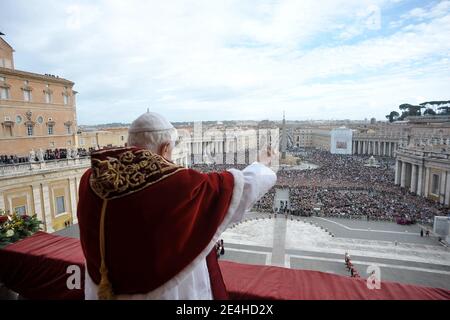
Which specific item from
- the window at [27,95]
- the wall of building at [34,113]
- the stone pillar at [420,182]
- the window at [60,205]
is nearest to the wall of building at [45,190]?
the window at [60,205]

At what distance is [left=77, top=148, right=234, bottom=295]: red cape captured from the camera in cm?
121

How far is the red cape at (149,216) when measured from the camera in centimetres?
121

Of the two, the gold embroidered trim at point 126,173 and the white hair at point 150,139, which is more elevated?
the white hair at point 150,139

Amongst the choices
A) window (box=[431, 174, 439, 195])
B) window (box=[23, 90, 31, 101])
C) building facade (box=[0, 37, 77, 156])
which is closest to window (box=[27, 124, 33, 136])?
building facade (box=[0, 37, 77, 156])

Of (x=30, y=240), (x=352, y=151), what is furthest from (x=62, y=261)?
(x=352, y=151)

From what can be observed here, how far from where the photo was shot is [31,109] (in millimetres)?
15859

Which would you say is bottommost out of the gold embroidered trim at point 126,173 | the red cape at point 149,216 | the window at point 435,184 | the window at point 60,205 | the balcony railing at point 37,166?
the window at point 435,184

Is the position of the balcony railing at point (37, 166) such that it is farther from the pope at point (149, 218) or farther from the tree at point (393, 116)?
the tree at point (393, 116)

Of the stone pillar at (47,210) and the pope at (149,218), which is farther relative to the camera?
the stone pillar at (47,210)

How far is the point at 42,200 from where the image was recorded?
12805 mm

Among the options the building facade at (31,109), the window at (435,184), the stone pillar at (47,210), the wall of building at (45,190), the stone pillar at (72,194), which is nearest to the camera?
the wall of building at (45,190)

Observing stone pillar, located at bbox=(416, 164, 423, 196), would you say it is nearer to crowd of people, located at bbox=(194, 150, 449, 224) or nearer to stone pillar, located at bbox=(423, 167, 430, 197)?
stone pillar, located at bbox=(423, 167, 430, 197)

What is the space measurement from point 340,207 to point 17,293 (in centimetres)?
2044
